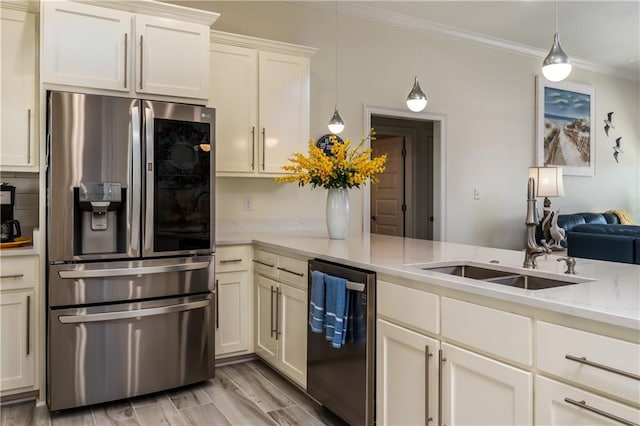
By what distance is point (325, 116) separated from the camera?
4.21 meters

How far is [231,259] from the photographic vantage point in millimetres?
3234

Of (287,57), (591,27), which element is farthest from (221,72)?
(591,27)

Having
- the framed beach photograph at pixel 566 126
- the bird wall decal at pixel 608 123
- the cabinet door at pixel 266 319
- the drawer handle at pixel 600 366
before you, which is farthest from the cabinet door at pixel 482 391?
the bird wall decal at pixel 608 123

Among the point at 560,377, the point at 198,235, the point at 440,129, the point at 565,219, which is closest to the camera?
the point at 560,377

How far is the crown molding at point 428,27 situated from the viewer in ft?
14.0

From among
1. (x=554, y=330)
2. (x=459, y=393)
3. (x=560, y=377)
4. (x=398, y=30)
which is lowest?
(x=459, y=393)

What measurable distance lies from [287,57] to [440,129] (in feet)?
6.70

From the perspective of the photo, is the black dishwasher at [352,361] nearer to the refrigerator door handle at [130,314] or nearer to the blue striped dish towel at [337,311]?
the blue striped dish towel at [337,311]

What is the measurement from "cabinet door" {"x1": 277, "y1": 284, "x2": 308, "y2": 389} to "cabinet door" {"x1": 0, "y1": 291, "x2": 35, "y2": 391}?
56.9 inches

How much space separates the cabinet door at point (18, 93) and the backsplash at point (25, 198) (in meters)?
0.28

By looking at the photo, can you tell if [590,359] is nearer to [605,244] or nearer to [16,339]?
[605,244]

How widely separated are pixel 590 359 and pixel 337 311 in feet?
3.75

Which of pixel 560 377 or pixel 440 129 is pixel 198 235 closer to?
pixel 560 377

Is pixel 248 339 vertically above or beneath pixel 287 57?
beneath
